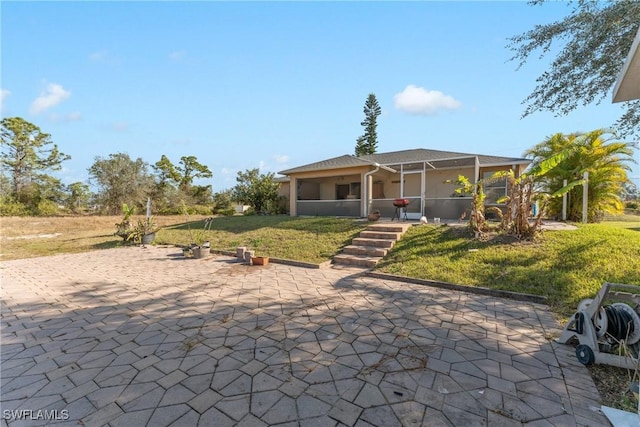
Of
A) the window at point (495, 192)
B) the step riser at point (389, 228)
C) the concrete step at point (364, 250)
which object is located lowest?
the concrete step at point (364, 250)

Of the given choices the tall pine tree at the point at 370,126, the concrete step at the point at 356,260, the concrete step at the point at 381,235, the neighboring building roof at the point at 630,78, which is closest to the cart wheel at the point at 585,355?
the neighboring building roof at the point at 630,78

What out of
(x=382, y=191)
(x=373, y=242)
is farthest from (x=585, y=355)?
(x=382, y=191)

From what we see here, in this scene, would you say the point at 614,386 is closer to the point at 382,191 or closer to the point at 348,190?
the point at 382,191

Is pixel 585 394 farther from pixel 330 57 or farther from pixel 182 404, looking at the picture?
pixel 330 57

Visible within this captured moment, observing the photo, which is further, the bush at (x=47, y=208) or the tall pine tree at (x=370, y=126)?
the tall pine tree at (x=370, y=126)

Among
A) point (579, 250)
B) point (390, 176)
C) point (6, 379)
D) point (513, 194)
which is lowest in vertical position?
point (6, 379)

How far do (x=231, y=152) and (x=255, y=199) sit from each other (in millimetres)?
5190

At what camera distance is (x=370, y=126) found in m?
38.2

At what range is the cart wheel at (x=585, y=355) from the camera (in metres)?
3.01

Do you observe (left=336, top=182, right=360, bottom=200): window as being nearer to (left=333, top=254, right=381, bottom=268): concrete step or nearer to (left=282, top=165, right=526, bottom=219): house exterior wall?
(left=282, top=165, right=526, bottom=219): house exterior wall

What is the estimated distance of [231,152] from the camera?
76.2 feet

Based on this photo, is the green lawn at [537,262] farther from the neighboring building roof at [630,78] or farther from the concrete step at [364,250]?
the neighboring building roof at [630,78]

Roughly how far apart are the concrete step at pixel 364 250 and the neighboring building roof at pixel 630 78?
20.9 ft

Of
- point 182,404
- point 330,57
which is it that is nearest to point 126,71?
point 330,57
